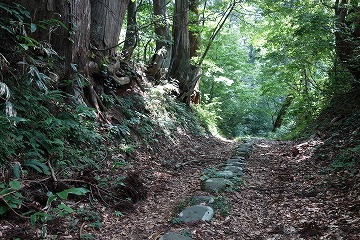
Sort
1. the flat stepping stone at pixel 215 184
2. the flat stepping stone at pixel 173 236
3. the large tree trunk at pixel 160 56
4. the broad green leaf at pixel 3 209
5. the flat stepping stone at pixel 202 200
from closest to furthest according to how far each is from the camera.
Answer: the broad green leaf at pixel 3 209, the flat stepping stone at pixel 173 236, the flat stepping stone at pixel 202 200, the flat stepping stone at pixel 215 184, the large tree trunk at pixel 160 56

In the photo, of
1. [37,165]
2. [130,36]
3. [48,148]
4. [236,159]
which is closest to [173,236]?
[37,165]

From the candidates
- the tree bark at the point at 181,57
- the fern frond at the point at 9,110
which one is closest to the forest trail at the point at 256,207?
the fern frond at the point at 9,110

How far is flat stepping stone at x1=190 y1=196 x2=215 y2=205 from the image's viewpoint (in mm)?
4346

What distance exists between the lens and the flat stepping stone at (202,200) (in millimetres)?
4346

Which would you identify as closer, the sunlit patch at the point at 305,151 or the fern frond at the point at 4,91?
the fern frond at the point at 4,91

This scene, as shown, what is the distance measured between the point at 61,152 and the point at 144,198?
142cm

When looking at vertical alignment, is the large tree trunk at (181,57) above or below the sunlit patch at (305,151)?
above

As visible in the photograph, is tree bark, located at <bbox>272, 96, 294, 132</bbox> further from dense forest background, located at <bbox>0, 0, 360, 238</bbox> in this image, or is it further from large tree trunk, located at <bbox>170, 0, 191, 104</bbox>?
large tree trunk, located at <bbox>170, 0, 191, 104</bbox>

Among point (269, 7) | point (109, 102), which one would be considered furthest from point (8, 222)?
point (269, 7)

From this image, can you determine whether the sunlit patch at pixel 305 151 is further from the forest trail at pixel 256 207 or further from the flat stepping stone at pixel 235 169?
the flat stepping stone at pixel 235 169

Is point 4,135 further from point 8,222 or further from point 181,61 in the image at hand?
point 181,61

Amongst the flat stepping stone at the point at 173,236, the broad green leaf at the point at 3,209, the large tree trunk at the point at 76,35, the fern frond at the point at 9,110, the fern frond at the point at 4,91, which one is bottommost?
the broad green leaf at the point at 3,209

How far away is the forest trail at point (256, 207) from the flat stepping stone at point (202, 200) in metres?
0.10

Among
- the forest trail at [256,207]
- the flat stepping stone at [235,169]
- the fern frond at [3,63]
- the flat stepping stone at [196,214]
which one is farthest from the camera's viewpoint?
the flat stepping stone at [235,169]
